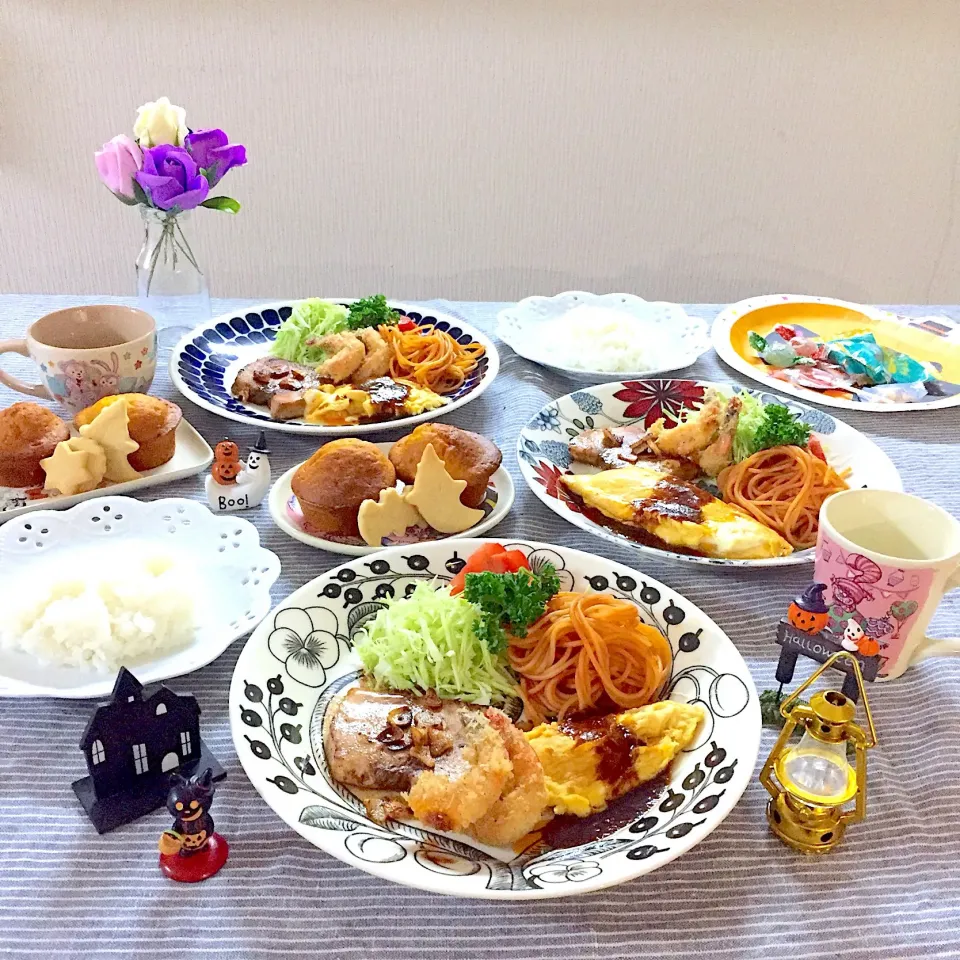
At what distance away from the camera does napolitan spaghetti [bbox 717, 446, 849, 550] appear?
171 cm

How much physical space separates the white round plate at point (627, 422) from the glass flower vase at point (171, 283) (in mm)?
1037

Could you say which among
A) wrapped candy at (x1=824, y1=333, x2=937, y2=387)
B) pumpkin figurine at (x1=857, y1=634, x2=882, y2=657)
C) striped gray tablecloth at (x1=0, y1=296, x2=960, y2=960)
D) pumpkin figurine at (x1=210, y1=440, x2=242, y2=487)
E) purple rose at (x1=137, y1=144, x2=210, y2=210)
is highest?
purple rose at (x1=137, y1=144, x2=210, y2=210)

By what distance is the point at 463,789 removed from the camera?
1035 millimetres

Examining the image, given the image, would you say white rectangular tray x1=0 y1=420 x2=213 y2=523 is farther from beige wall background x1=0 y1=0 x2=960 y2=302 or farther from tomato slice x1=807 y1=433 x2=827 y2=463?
beige wall background x1=0 y1=0 x2=960 y2=302

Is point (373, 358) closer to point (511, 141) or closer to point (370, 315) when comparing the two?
point (370, 315)

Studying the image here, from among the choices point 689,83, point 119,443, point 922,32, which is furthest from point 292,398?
point 922,32

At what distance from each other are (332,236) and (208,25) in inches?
40.4

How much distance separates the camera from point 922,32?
13.2 ft

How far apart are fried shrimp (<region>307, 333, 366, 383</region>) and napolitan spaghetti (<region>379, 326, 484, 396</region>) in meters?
0.09

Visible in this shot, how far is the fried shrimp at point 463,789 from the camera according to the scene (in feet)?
3.36

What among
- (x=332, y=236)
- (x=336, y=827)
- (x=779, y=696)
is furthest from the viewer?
(x=332, y=236)

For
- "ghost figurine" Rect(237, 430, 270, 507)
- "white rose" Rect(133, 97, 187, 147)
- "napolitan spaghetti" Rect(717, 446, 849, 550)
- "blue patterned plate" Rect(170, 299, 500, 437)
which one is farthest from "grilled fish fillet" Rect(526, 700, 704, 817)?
"white rose" Rect(133, 97, 187, 147)

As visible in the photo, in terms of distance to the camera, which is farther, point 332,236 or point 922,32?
point 332,236

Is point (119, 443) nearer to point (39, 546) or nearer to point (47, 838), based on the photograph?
point (39, 546)
